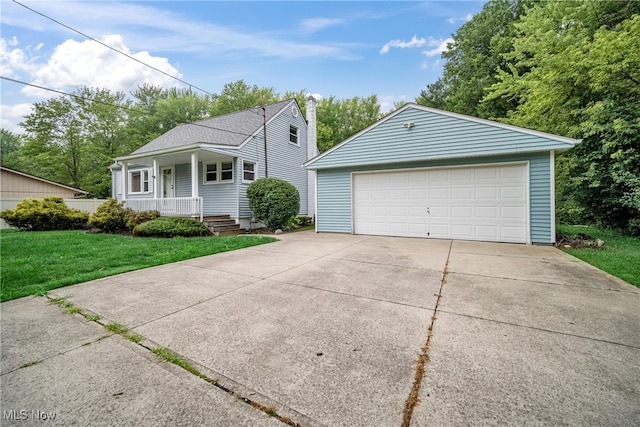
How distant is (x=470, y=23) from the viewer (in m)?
18.6

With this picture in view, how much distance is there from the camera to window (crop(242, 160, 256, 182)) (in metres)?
11.4

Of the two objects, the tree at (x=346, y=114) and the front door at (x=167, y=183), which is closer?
the front door at (x=167, y=183)

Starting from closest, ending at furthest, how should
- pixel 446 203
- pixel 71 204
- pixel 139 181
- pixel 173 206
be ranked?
pixel 446 203, pixel 173 206, pixel 71 204, pixel 139 181

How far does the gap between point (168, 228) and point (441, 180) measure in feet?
28.4

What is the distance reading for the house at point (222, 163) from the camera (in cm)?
1052

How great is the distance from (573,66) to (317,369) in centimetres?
1130

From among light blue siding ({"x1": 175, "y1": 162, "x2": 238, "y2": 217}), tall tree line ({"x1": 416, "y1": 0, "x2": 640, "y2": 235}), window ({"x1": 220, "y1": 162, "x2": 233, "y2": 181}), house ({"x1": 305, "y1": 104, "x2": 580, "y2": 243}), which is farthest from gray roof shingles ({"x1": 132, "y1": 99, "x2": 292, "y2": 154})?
tall tree line ({"x1": 416, "y1": 0, "x2": 640, "y2": 235})

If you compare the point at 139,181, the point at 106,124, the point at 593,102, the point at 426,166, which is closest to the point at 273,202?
the point at 426,166

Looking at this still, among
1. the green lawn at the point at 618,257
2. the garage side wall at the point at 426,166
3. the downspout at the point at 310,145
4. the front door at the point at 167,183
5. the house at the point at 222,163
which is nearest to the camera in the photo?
the green lawn at the point at 618,257

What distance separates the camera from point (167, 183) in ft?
43.4

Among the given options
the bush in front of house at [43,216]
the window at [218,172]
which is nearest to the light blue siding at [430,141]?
the window at [218,172]

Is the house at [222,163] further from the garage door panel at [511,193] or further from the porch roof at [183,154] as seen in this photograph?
the garage door panel at [511,193]

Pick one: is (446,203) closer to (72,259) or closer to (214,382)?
(214,382)

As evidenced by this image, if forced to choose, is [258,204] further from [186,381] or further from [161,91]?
[161,91]
